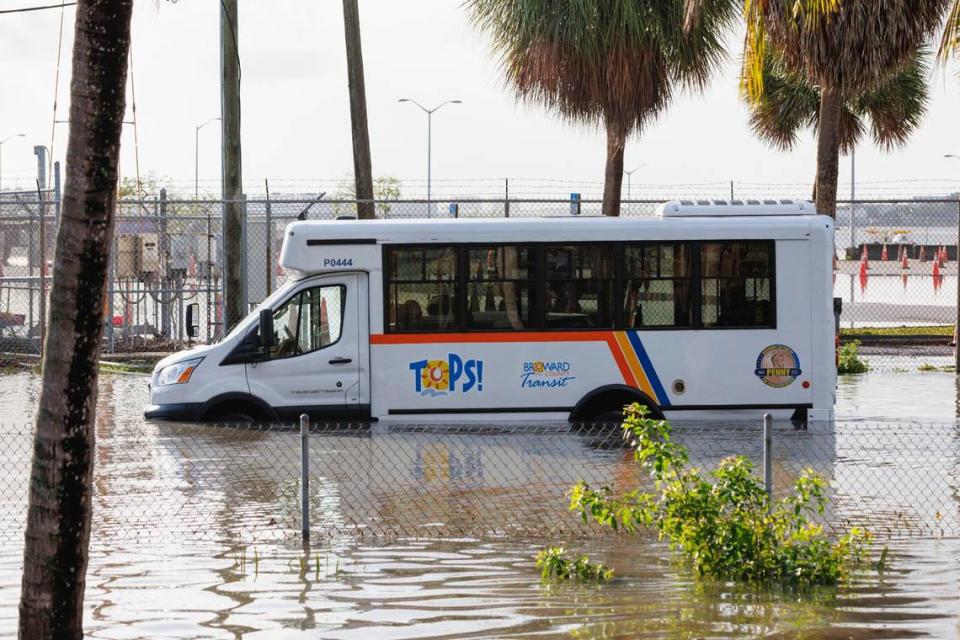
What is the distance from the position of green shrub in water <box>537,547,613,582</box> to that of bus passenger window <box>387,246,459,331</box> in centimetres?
749

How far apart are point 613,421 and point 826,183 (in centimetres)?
777

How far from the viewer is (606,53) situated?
23.0m

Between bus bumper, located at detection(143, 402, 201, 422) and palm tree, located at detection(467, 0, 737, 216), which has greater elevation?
palm tree, located at detection(467, 0, 737, 216)

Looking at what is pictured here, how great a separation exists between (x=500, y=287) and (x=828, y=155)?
7.88 metres

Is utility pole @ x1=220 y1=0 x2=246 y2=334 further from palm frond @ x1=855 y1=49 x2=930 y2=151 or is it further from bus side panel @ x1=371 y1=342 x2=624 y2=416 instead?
palm frond @ x1=855 y1=49 x2=930 y2=151

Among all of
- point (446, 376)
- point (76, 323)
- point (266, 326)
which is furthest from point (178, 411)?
point (76, 323)

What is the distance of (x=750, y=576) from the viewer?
845 cm

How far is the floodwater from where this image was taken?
753cm

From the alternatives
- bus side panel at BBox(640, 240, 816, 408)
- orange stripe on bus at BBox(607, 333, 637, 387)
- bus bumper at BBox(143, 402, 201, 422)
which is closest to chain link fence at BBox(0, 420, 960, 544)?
bus bumper at BBox(143, 402, 201, 422)

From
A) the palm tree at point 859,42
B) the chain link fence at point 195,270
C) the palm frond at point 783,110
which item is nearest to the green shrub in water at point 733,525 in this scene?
the palm tree at point 859,42

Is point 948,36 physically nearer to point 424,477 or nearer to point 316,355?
point 424,477

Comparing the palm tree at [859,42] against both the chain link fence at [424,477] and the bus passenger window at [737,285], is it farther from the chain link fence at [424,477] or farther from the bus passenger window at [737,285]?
the chain link fence at [424,477]

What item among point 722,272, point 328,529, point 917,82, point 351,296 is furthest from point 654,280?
point 917,82

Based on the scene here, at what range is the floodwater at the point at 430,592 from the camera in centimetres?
753
